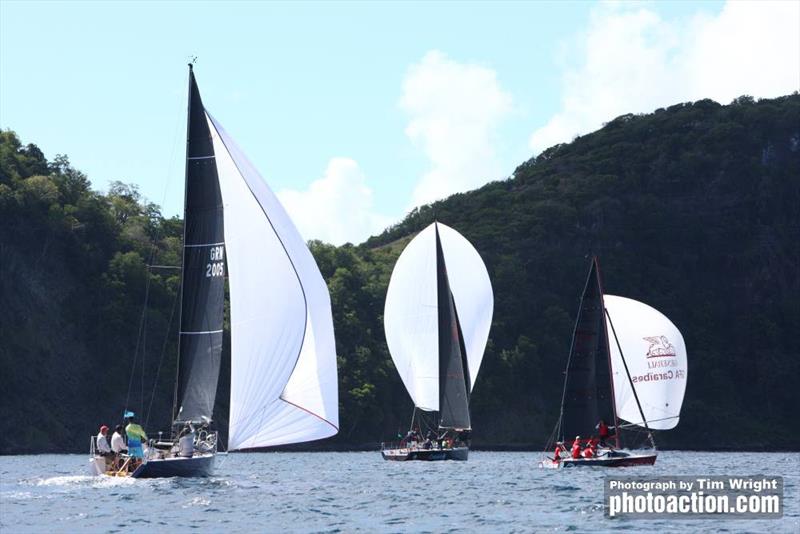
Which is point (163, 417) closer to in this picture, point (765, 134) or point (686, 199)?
point (686, 199)

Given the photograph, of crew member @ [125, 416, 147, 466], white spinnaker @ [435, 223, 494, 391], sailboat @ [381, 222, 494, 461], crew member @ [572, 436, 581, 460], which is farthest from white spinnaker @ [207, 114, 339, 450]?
white spinnaker @ [435, 223, 494, 391]

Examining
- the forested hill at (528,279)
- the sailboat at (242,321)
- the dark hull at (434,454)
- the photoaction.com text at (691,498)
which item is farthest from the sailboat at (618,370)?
the sailboat at (242,321)

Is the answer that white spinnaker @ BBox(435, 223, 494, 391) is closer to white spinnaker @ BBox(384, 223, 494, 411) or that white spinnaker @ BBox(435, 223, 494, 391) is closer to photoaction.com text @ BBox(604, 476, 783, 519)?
white spinnaker @ BBox(384, 223, 494, 411)

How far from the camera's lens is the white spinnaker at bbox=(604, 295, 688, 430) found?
5344 centimetres

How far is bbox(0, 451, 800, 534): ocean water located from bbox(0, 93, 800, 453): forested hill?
56.9 feet

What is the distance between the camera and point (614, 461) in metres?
49.1

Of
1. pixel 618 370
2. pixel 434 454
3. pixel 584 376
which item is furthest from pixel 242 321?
pixel 434 454

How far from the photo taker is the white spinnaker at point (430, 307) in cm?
6062

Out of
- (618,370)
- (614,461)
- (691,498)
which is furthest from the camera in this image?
(618,370)

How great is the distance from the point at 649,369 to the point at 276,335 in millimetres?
25796

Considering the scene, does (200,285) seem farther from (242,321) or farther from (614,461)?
(614,461)

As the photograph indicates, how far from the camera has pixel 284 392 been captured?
101 ft

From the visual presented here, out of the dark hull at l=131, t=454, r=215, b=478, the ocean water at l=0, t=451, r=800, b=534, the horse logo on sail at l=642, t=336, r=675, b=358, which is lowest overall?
the ocean water at l=0, t=451, r=800, b=534

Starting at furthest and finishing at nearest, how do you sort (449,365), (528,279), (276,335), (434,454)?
(528,279)
(449,365)
(434,454)
(276,335)
